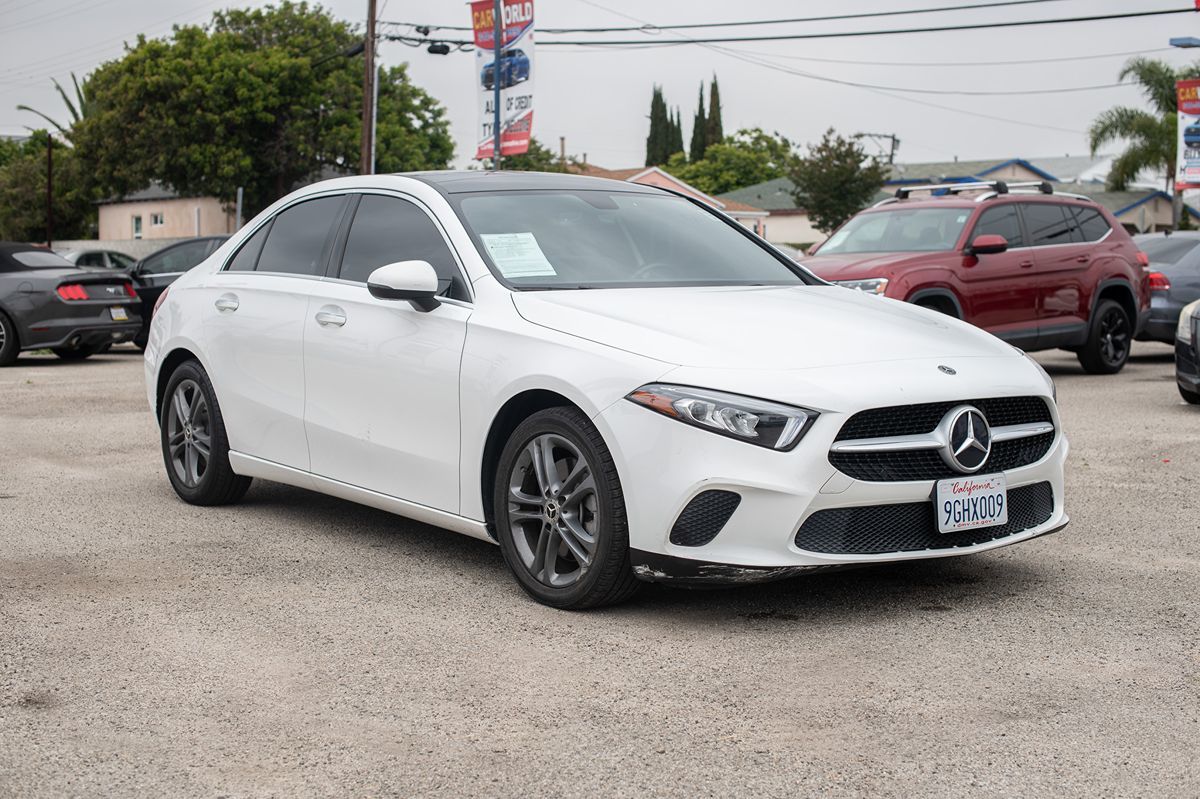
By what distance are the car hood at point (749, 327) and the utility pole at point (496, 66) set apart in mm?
23129

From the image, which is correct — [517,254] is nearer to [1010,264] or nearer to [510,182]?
[510,182]

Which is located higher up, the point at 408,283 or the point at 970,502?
the point at 408,283

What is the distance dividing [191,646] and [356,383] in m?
1.60

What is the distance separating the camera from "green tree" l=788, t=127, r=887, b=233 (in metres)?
62.9

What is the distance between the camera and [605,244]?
6.10 metres

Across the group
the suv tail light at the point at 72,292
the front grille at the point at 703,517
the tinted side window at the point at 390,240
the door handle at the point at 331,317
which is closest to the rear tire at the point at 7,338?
the suv tail light at the point at 72,292

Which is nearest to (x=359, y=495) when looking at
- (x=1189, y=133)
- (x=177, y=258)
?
(x=177, y=258)

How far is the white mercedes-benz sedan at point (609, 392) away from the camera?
4.77m

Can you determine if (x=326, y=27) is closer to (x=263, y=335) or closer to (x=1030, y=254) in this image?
(x=1030, y=254)

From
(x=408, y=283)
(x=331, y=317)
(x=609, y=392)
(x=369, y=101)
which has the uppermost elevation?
(x=369, y=101)

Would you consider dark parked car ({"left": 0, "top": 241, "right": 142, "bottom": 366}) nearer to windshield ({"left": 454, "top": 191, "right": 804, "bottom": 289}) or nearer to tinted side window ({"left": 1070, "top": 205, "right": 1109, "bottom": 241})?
tinted side window ({"left": 1070, "top": 205, "right": 1109, "bottom": 241})

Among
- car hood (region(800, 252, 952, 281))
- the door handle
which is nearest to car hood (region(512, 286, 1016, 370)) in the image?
the door handle

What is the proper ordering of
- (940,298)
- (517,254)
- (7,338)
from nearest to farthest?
(517,254) → (940,298) → (7,338)

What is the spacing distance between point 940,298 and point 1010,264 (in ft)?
3.60
